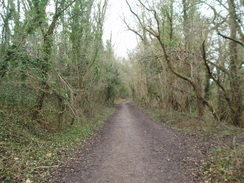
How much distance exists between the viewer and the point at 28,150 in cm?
598

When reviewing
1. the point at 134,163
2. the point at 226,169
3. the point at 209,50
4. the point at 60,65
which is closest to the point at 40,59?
the point at 60,65

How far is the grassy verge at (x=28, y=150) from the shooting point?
15.1 ft

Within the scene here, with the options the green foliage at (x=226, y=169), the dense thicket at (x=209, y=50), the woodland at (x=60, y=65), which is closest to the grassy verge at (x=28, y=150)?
the woodland at (x=60, y=65)

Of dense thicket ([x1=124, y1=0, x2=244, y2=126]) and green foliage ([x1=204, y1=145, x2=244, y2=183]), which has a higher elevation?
dense thicket ([x1=124, y1=0, x2=244, y2=126])

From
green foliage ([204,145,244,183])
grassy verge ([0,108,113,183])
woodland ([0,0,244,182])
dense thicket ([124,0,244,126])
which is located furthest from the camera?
Result: dense thicket ([124,0,244,126])

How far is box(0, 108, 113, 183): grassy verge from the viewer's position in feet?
15.1

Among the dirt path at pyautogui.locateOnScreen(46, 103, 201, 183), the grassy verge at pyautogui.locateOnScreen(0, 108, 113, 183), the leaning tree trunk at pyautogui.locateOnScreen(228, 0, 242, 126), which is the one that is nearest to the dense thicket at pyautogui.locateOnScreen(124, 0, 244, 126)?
the leaning tree trunk at pyautogui.locateOnScreen(228, 0, 242, 126)

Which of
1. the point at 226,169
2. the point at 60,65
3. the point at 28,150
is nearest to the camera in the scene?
the point at 226,169

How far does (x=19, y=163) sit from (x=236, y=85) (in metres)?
10.3

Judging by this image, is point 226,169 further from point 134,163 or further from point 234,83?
point 234,83

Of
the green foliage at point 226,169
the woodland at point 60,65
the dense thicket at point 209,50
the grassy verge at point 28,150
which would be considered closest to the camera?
the green foliage at point 226,169

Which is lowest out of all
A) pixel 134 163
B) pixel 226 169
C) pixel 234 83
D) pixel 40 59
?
pixel 134 163

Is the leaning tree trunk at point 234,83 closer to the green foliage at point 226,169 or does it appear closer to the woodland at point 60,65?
the woodland at point 60,65

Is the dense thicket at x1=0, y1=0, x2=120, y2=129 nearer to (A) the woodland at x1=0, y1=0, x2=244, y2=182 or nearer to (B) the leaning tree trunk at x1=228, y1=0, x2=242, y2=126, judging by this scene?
(A) the woodland at x1=0, y1=0, x2=244, y2=182
